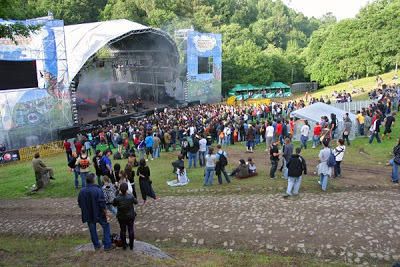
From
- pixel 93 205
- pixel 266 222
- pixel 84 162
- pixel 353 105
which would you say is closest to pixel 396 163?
pixel 266 222

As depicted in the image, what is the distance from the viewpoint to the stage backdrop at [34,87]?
23109 millimetres

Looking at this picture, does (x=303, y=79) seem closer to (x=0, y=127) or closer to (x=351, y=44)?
(x=351, y=44)

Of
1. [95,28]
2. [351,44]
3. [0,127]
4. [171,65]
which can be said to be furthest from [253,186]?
[351,44]

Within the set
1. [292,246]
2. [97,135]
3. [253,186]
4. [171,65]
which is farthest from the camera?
[171,65]

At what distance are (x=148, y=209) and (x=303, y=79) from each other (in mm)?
54428

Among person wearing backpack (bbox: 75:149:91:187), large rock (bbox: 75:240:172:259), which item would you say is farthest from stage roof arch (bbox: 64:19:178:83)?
large rock (bbox: 75:240:172:259)

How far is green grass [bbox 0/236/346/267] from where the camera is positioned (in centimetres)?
661

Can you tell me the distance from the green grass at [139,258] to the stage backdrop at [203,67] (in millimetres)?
31878

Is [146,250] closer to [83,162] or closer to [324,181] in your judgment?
[83,162]

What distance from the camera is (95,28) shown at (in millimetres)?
32375

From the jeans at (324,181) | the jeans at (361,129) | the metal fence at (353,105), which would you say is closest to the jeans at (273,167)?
the jeans at (324,181)

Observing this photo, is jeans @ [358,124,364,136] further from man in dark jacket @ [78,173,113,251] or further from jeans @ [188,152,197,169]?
man in dark jacket @ [78,173,113,251]

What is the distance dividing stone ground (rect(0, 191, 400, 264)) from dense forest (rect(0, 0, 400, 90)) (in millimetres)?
34148

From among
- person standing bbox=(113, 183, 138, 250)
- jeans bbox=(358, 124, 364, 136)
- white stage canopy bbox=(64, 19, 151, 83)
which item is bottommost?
jeans bbox=(358, 124, 364, 136)
